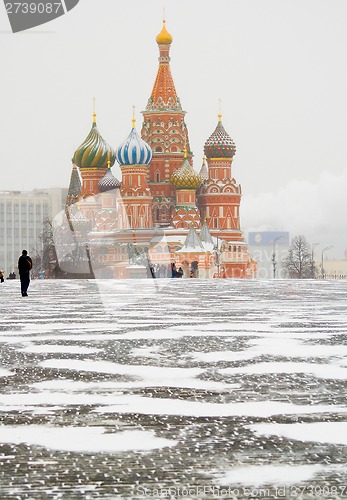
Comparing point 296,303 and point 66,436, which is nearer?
point 66,436

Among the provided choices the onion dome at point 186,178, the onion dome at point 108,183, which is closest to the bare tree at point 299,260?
the onion dome at point 186,178

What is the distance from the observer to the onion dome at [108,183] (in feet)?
276

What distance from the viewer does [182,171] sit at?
259ft

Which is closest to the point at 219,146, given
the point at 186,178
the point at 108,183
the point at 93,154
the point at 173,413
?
the point at 186,178

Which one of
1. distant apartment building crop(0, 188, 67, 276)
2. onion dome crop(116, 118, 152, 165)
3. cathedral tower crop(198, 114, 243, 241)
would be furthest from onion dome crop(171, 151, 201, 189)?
distant apartment building crop(0, 188, 67, 276)

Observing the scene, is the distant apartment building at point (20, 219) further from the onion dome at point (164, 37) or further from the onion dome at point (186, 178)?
the onion dome at point (186, 178)

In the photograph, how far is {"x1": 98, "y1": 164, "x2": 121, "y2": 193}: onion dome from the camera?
84000 millimetres

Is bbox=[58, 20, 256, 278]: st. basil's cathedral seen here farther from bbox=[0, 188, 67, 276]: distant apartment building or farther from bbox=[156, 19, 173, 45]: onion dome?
bbox=[0, 188, 67, 276]: distant apartment building

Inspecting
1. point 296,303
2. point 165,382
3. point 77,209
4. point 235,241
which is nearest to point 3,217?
point 77,209

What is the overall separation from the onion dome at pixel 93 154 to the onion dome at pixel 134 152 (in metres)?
6.54

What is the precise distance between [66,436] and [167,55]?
82976mm

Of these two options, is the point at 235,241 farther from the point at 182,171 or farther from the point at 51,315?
the point at 51,315

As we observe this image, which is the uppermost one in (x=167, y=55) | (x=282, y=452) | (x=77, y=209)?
(x=167, y=55)

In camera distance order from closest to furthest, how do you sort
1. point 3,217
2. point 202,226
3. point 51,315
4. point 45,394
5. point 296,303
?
1. point 45,394
2. point 51,315
3. point 296,303
4. point 202,226
5. point 3,217
